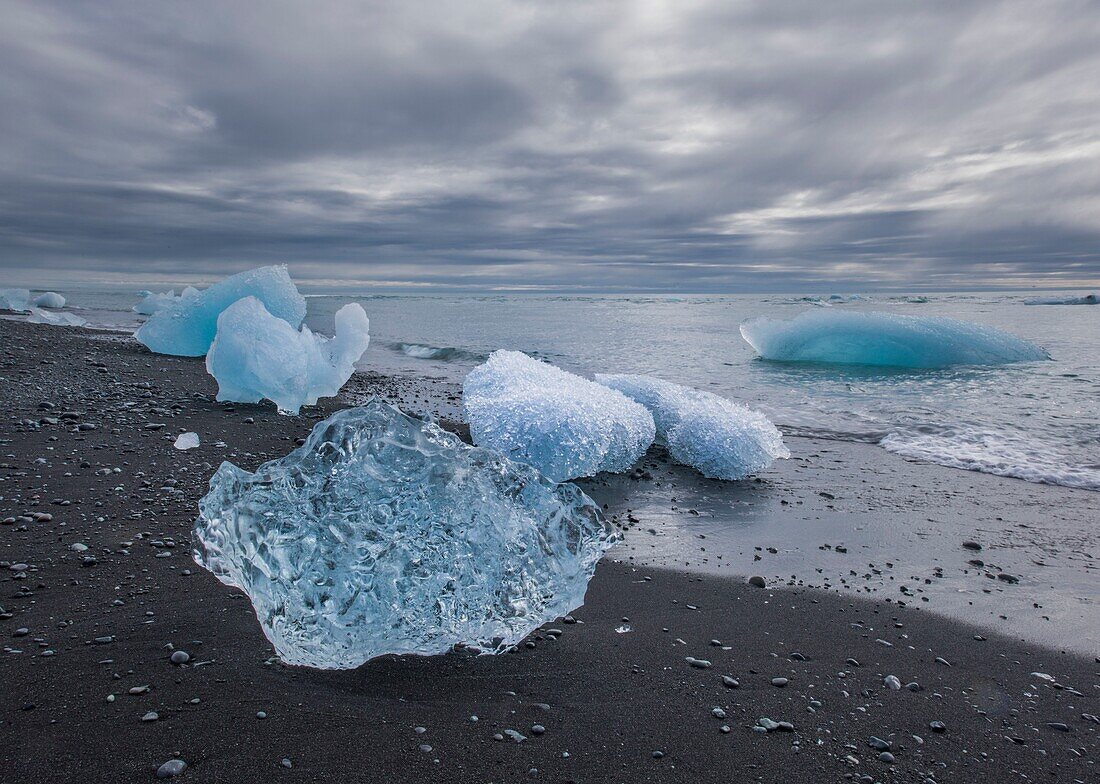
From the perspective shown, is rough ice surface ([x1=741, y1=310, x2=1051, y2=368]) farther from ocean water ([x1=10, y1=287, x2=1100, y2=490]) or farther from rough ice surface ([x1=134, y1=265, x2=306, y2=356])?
rough ice surface ([x1=134, y1=265, x2=306, y2=356])

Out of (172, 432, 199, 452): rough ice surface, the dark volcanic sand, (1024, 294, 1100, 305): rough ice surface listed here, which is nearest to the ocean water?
the dark volcanic sand

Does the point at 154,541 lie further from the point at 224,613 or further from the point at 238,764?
the point at 238,764

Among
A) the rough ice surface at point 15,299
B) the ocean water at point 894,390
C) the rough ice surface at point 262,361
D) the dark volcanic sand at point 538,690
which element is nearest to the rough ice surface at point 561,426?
the dark volcanic sand at point 538,690

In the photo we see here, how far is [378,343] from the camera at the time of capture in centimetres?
1855

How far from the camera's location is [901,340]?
13.1m

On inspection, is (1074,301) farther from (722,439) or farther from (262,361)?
(262,361)

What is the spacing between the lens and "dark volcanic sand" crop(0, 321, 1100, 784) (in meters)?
1.85

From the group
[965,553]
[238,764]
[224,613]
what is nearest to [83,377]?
[224,613]

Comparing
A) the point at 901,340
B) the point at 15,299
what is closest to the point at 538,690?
the point at 901,340

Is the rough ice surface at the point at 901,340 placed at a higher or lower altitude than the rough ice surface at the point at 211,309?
lower

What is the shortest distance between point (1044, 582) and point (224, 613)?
4.20 meters

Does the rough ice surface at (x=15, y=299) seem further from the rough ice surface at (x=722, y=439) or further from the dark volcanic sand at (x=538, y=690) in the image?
the rough ice surface at (x=722, y=439)

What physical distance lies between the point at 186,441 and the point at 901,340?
43.0 ft

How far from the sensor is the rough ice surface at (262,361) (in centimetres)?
679
